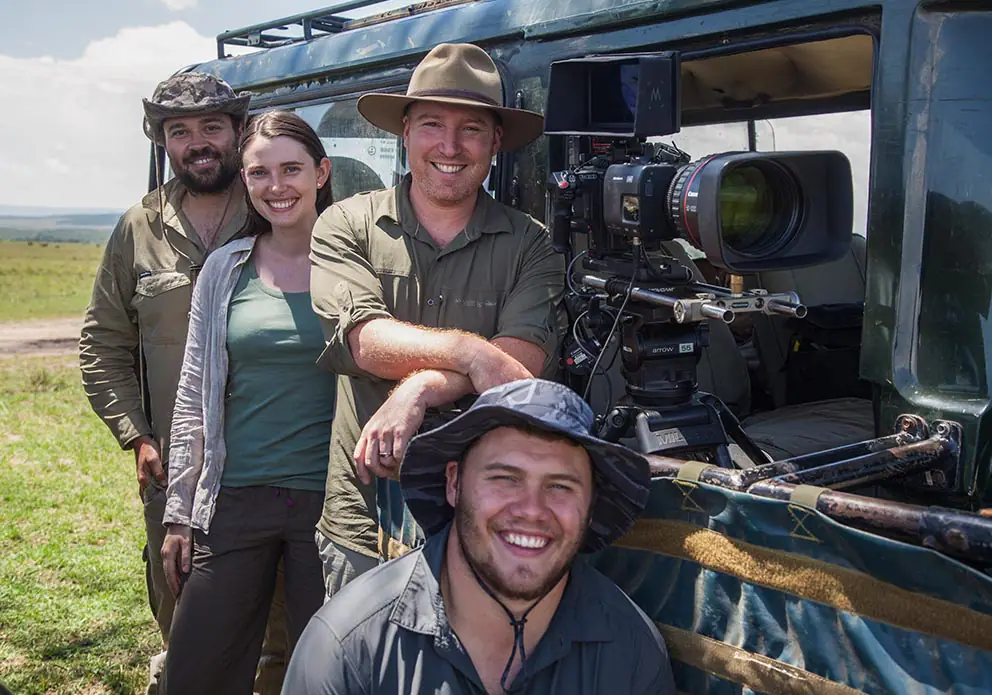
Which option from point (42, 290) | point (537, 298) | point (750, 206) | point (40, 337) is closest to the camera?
point (750, 206)

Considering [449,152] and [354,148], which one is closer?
[449,152]

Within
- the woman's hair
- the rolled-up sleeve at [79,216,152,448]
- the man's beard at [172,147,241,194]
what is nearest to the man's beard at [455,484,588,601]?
the woman's hair

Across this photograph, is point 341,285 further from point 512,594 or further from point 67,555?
point 67,555

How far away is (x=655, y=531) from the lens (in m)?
1.95

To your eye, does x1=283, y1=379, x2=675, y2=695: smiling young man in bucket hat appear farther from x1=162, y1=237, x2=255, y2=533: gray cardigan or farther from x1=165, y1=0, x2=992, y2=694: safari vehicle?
x1=162, y1=237, x2=255, y2=533: gray cardigan

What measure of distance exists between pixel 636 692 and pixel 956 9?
61.0 inches

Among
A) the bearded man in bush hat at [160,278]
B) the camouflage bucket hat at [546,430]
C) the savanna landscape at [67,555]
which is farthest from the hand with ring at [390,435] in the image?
the savanna landscape at [67,555]

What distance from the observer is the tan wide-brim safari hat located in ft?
8.91

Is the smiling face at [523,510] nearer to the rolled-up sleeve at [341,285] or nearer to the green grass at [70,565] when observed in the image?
the rolled-up sleeve at [341,285]

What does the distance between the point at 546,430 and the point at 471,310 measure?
797 mm

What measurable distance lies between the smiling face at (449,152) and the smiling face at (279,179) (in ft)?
1.46

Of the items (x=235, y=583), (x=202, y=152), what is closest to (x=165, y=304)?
(x=202, y=152)

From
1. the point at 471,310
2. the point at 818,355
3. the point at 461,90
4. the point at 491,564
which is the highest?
the point at 461,90

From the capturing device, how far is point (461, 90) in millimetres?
2713
